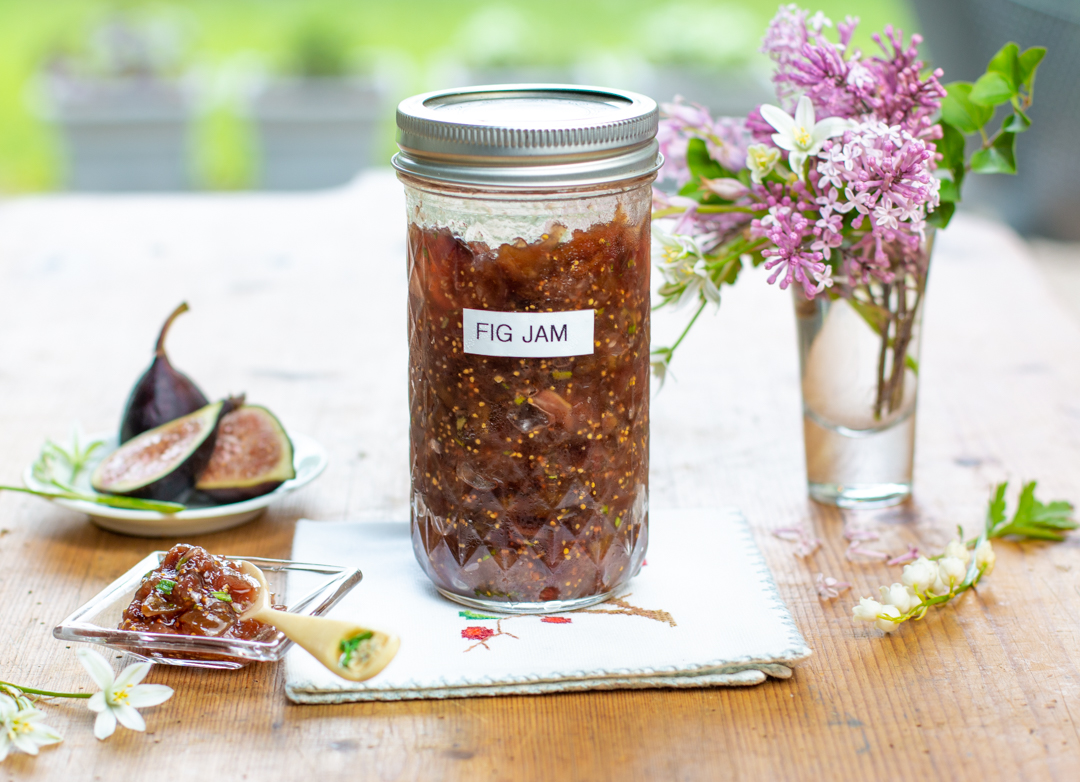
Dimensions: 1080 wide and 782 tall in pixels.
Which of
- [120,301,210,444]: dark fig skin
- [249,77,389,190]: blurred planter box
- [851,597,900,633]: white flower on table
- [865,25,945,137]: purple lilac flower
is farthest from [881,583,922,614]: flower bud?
[249,77,389,190]: blurred planter box

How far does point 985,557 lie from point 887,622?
5.9 inches

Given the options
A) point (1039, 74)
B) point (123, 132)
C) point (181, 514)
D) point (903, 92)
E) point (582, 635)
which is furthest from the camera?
point (123, 132)

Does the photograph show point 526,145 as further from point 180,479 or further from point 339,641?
point 180,479

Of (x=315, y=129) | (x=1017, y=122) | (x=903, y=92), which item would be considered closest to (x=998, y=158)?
(x=1017, y=122)

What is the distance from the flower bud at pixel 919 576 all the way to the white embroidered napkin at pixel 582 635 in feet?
0.43

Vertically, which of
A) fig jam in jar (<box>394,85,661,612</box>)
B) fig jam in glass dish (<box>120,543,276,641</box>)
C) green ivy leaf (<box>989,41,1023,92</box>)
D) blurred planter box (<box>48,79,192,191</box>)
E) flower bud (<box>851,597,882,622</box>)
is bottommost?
blurred planter box (<box>48,79,192,191</box>)

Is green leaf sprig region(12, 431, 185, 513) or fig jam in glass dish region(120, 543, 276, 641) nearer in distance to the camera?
fig jam in glass dish region(120, 543, 276, 641)

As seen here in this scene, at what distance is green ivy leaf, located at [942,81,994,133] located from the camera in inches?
47.6

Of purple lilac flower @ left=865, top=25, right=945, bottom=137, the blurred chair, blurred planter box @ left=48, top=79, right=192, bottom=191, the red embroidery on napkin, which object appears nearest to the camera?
the red embroidery on napkin

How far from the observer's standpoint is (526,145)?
918 millimetres

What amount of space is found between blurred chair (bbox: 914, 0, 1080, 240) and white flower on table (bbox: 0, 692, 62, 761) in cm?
331

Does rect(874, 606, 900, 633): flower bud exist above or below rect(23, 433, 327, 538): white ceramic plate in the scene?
above

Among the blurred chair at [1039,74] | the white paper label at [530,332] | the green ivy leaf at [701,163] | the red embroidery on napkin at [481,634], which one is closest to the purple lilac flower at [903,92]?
the green ivy leaf at [701,163]

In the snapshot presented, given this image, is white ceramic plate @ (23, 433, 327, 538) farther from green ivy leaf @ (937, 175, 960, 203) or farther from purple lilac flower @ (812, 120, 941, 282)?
green ivy leaf @ (937, 175, 960, 203)
